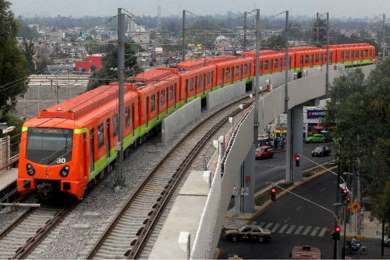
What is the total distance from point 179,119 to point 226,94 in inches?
437

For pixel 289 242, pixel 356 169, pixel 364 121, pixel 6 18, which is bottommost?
pixel 289 242

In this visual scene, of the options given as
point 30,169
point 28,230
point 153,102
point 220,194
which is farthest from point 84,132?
point 153,102

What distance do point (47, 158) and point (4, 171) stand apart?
3588 mm

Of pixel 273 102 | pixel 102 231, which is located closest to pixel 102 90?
pixel 102 231

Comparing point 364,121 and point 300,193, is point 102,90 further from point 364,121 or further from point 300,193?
point 300,193

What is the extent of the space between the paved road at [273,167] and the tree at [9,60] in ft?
61.7

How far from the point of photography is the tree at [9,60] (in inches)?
1065

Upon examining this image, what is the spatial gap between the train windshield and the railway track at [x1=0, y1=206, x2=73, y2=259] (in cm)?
115

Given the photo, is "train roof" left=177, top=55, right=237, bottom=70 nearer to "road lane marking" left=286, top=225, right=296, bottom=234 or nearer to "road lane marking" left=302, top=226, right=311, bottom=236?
"road lane marking" left=286, top=225, right=296, bottom=234

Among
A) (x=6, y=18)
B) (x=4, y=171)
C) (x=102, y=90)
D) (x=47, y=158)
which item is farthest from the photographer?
(x=6, y=18)

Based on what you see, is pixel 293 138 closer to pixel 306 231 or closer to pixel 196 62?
pixel 196 62

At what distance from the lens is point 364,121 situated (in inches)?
1133

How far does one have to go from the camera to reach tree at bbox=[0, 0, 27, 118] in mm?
27062

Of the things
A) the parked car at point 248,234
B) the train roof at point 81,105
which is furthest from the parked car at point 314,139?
the train roof at point 81,105
